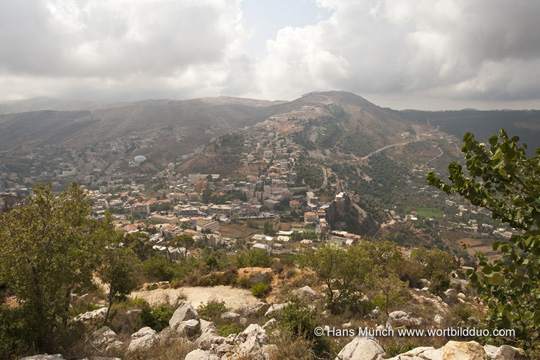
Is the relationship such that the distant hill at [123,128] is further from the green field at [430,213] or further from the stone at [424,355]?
the stone at [424,355]

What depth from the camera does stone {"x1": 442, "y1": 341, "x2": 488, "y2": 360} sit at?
321cm

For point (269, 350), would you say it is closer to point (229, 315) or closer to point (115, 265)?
point (229, 315)

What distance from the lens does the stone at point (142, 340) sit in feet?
20.7

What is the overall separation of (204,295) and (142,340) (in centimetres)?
672

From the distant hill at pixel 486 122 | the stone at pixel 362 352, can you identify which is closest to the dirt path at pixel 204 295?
the stone at pixel 362 352

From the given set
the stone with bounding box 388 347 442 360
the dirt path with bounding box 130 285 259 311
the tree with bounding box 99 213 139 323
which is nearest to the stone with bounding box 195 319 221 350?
the tree with bounding box 99 213 139 323

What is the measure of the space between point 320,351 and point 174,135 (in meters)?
143

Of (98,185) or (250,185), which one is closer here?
(250,185)

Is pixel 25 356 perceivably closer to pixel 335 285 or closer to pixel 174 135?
pixel 335 285

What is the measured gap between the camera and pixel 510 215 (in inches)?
90.2

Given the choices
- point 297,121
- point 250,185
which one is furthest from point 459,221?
point 297,121

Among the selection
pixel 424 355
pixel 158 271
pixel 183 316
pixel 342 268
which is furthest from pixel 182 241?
pixel 424 355

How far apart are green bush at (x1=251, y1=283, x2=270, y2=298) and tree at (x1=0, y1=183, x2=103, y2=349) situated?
26.5ft

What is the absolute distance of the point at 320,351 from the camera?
5.75m
